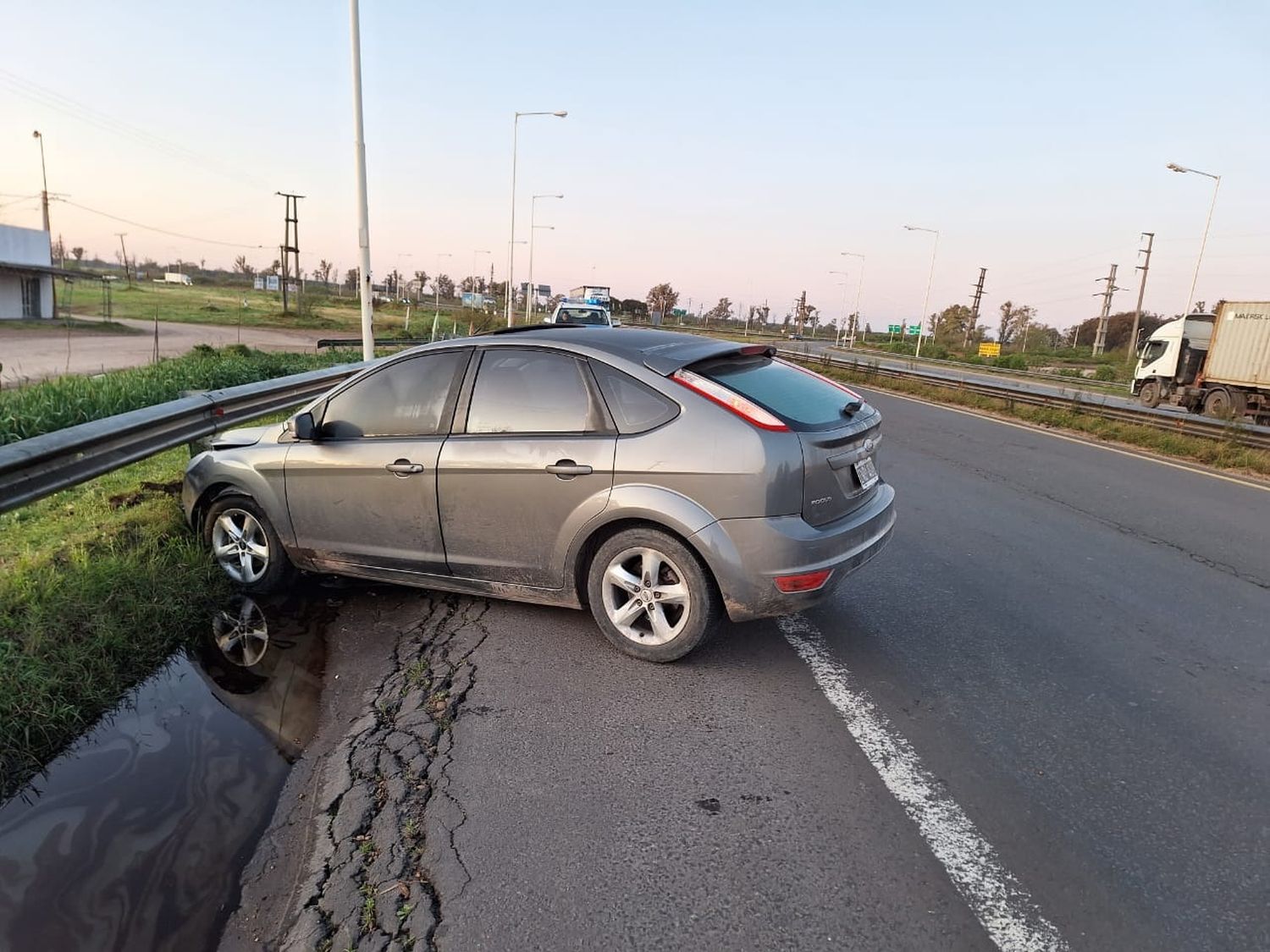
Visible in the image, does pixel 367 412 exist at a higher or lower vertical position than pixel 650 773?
higher

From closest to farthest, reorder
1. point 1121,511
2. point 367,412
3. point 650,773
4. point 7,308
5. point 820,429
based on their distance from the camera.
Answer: point 650,773, point 820,429, point 367,412, point 1121,511, point 7,308

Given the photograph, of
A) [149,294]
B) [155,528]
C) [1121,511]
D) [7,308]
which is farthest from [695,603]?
[149,294]

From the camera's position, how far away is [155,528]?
5.41m

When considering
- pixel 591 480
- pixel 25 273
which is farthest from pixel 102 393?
pixel 25 273

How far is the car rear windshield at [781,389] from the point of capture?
13.0 feet

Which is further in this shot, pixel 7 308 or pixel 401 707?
pixel 7 308

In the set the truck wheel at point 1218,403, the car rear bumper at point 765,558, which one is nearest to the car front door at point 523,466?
the car rear bumper at point 765,558

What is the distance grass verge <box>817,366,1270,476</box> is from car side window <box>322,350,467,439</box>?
12932mm

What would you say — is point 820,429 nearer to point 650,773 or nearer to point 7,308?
point 650,773

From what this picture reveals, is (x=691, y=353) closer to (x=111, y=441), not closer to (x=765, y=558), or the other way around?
(x=765, y=558)

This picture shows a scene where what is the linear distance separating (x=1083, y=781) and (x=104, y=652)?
4.57m

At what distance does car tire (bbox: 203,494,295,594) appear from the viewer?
4.92 meters

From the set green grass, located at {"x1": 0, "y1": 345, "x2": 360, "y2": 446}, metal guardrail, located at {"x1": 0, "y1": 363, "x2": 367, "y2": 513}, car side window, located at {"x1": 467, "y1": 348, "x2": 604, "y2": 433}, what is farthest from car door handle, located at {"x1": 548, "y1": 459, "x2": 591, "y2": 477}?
green grass, located at {"x1": 0, "y1": 345, "x2": 360, "y2": 446}

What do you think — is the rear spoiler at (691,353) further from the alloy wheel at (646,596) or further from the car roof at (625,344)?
the alloy wheel at (646,596)
